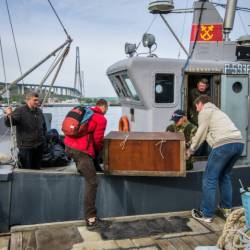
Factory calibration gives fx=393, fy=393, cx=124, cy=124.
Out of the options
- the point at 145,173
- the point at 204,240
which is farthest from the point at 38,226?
the point at 204,240

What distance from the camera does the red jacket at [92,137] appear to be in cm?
495

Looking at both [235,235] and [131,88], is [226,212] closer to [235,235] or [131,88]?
[235,235]

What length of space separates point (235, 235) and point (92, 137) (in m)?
2.10

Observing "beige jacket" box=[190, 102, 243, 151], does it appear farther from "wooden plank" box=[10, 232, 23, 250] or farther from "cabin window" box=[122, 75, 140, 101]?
"wooden plank" box=[10, 232, 23, 250]

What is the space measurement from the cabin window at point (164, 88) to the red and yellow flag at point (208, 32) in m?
1.28

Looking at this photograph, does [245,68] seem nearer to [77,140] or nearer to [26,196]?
[77,140]

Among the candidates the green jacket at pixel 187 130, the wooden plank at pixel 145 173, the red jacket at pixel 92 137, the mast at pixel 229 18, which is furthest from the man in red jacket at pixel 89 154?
→ the mast at pixel 229 18

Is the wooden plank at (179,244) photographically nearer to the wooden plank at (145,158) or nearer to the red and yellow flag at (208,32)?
the wooden plank at (145,158)

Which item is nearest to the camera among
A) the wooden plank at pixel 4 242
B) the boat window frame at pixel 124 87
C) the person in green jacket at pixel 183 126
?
the wooden plank at pixel 4 242

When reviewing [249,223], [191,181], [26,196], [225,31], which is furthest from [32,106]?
[225,31]

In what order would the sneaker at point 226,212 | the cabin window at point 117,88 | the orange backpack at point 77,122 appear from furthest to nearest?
the cabin window at point 117,88, the sneaker at point 226,212, the orange backpack at point 77,122

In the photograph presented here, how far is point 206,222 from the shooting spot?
206 inches

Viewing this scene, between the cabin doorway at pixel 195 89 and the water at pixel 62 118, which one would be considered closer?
the cabin doorway at pixel 195 89

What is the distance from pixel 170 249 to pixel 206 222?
1033 millimetres
